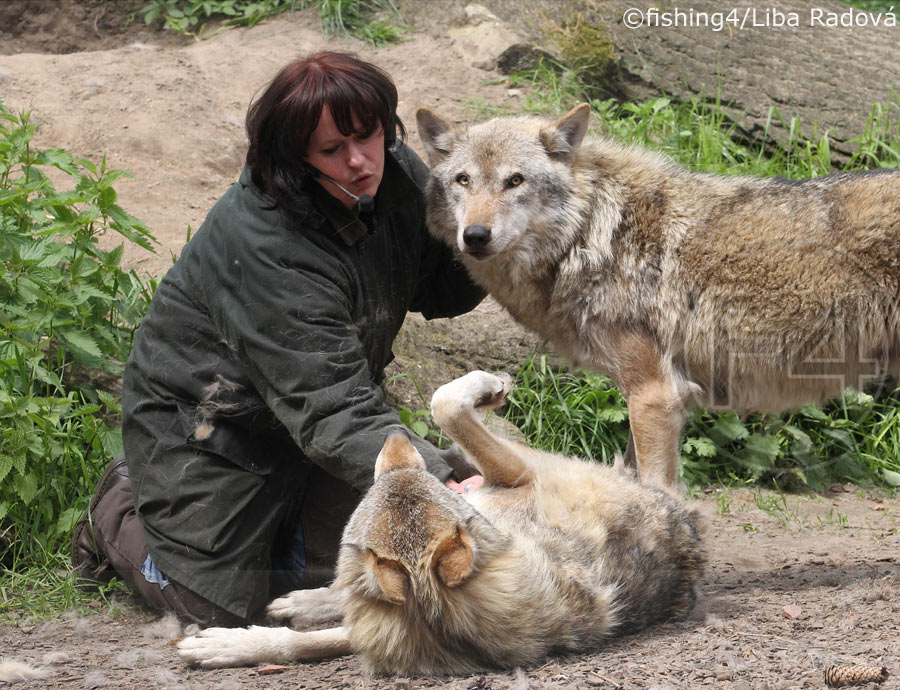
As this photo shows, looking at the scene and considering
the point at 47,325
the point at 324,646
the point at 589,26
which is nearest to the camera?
the point at 324,646

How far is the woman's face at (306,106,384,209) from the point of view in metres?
3.36

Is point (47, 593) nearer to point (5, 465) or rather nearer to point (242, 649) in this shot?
point (5, 465)

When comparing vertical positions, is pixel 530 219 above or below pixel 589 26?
below

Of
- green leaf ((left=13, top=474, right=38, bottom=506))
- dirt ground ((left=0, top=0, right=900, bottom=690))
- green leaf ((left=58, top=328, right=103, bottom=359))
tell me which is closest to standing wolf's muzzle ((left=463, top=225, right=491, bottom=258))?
dirt ground ((left=0, top=0, right=900, bottom=690))

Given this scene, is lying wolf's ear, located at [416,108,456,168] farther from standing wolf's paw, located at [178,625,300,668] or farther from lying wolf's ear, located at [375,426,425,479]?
standing wolf's paw, located at [178,625,300,668]

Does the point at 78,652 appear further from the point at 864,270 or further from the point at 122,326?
the point at 864,270

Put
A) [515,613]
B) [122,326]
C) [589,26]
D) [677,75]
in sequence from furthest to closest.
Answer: [589,26] < [677,75] < [122,326] < [515,613]

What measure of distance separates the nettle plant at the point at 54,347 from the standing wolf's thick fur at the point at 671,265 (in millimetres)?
1716

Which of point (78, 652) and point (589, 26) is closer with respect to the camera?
point (78, 652)

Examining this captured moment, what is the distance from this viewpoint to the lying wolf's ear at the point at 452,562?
2439mm

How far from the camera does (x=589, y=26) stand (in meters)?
7.68

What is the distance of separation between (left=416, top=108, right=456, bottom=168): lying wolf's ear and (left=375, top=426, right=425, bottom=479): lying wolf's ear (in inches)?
79.1

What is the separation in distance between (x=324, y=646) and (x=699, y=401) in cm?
221

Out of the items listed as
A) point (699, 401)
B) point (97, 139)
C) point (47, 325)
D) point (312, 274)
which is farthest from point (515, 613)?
point (97, 139)
